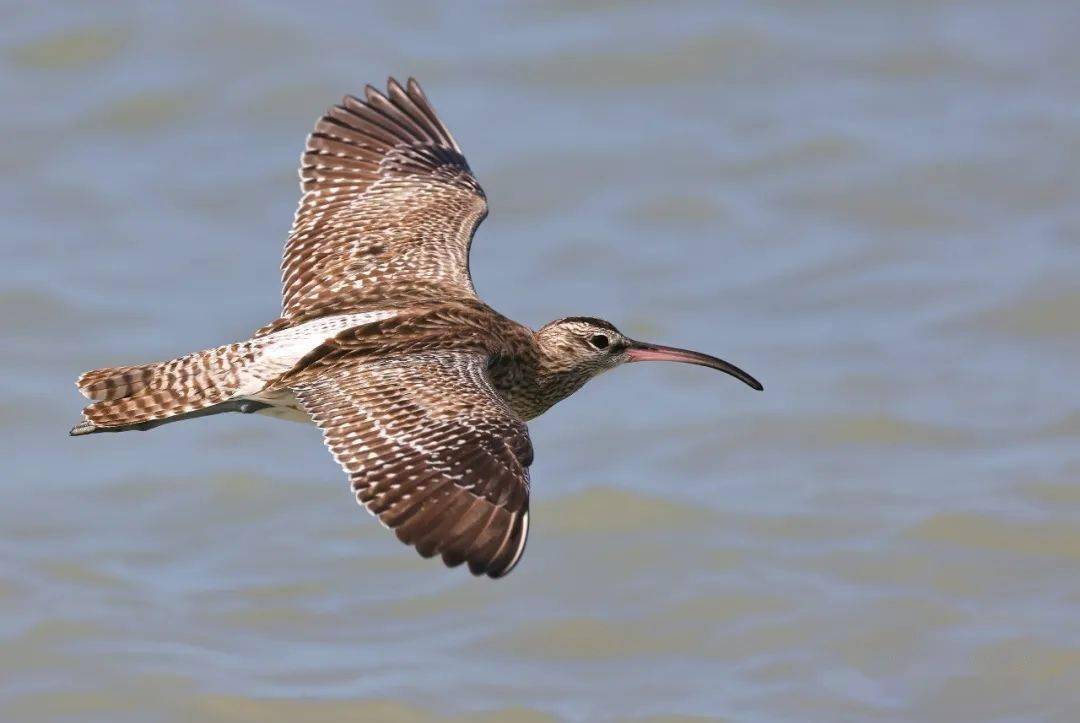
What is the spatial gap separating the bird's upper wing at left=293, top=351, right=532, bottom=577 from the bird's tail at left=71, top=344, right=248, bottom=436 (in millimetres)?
546

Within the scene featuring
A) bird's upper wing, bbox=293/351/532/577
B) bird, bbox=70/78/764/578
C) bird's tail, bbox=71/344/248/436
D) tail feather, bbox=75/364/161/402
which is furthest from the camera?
tail feather, bbox=75/364/161/402

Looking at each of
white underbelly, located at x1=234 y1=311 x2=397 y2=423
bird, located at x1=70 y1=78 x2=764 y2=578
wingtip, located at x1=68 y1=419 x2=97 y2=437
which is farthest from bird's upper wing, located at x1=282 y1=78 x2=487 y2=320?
wingtip, located at x1=68 y1=419 x2=97 y2=437

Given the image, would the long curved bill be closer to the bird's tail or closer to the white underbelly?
the white underbelly

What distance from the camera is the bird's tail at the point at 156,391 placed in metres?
13.2

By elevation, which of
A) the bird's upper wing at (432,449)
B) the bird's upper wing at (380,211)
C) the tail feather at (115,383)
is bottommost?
the bird's upper wing at (432,449)

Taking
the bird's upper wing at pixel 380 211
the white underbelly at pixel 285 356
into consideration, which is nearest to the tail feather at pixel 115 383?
the white underbelly at pixel 285 356

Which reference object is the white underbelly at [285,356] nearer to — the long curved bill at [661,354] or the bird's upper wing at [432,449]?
the bird's upper wing at [432,449]

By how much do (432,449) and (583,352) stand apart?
8.63ft

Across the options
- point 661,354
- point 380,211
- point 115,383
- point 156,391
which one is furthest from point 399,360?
point 380,211

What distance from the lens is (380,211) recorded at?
1561 cm

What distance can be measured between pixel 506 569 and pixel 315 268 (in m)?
4.16

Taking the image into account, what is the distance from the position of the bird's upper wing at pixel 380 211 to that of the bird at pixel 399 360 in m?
0.01

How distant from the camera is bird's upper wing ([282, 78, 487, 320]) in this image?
583 inches

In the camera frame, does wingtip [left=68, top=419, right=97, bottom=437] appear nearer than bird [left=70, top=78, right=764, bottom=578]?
No
